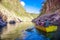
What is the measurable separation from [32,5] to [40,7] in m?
0.52

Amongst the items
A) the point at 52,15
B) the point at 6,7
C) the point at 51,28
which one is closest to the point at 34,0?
the point at 52,15

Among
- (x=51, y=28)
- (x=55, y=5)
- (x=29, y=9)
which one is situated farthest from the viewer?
(x=55, y=5)

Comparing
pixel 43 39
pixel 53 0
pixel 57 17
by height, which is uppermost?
pixel 53 0

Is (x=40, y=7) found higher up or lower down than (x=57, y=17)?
higher up

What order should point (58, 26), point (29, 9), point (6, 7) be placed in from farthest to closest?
point (6, 7)
point (29, 9)
point (58, 26)

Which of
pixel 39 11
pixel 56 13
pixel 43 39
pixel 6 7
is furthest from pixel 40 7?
pixel 6 7

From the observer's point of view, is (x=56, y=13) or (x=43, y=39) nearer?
(x=43, y=39)

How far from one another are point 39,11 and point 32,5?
662 mm

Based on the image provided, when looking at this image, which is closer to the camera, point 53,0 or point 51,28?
point 51,28

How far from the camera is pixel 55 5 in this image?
30.7ft

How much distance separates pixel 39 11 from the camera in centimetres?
871

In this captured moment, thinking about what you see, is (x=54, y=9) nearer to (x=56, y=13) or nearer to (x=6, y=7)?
(x=56, y=13)

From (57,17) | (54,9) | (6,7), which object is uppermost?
(6,7)

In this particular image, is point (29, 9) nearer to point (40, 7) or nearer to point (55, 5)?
point (40, 7)
